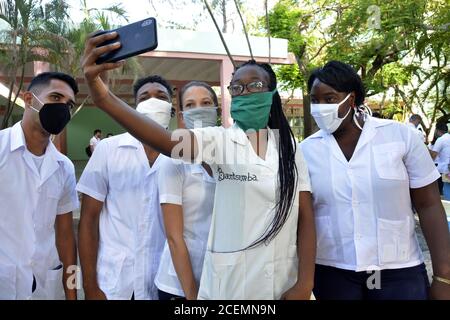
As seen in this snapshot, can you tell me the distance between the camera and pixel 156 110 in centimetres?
219

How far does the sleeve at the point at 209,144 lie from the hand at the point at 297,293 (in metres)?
0.54

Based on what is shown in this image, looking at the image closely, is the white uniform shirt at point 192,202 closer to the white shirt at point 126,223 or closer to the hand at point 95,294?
the white shirt at point 126,223

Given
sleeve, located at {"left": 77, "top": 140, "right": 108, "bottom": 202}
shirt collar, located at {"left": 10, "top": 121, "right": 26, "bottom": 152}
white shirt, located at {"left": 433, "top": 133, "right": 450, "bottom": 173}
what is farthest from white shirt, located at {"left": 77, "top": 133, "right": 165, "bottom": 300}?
white shirt, located at {"left": 433, "top": 133, "right": 450, "bottom": 173}

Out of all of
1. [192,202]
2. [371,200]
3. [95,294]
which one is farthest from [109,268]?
[371,200]

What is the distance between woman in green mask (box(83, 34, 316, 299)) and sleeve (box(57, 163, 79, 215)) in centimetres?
101

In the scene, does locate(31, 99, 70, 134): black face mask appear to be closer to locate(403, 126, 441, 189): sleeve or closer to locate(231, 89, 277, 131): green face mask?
locate(231, 89, 277, 131): green face mask

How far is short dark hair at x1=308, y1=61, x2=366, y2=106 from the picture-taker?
206cm

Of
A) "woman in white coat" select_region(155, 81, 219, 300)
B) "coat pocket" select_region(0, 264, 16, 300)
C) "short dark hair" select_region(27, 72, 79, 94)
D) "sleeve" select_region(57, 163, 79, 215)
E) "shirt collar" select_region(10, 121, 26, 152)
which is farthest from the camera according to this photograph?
"sleeve" select_region(57, 163, 79, 215)

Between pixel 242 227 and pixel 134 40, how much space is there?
719 mm

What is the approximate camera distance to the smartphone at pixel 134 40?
1285 mm

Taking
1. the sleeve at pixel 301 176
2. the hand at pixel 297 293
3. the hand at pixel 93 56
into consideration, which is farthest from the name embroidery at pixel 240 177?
the hand at pixel 93 56

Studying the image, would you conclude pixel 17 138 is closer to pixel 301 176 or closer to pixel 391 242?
pixel 301 176

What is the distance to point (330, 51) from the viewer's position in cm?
1119

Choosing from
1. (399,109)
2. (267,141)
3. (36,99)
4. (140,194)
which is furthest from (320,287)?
(399,109)
